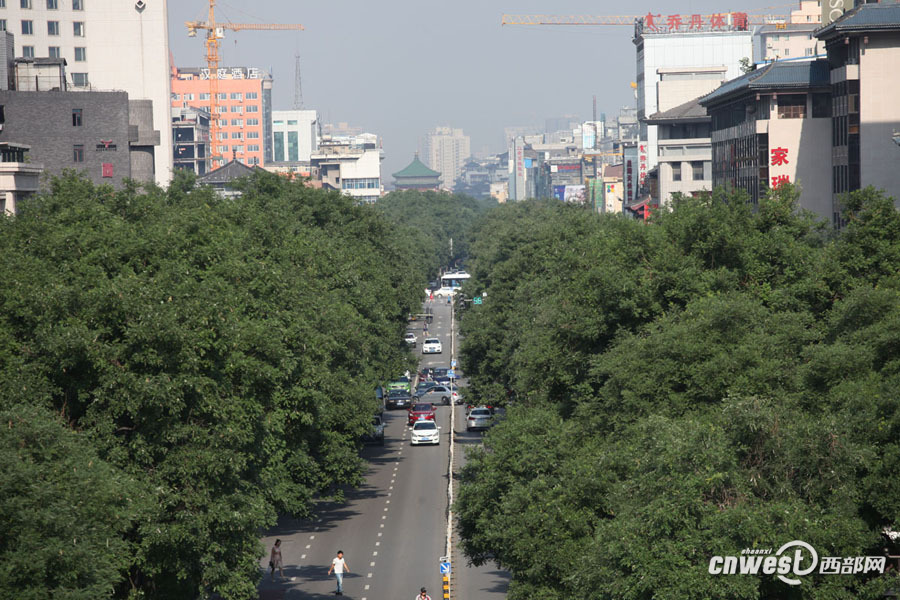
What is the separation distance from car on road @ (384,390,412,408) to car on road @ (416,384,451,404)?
2.97 ft

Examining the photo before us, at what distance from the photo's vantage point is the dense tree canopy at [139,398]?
23953mm

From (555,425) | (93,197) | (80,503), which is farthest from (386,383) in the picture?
(80,503)

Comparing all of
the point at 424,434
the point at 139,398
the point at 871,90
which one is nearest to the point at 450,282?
the point at 424,434

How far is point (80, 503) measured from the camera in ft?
79.7

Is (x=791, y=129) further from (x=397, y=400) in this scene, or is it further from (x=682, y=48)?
(x=682, y=48)

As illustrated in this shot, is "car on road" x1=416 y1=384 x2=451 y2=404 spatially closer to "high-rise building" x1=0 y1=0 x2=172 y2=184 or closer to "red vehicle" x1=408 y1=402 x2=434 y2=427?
"red vehicle" x1=408 y1=402 x2=434 y2=427

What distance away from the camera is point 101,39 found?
346 ft

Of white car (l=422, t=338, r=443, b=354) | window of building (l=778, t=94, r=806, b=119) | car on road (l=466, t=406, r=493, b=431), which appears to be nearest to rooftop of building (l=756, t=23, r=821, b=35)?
white car (l=422, t=338, r=443, b=354)

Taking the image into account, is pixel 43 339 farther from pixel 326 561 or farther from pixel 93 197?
pixel 326 561

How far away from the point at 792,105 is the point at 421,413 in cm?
3159

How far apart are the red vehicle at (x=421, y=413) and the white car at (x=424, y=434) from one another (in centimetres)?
432

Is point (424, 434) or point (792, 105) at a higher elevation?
point (792, 105)

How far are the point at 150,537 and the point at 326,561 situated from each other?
19.8m

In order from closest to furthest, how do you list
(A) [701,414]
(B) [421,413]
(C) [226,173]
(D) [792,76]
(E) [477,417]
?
(A) [701,414] → (E) [477,417] → (D) [792,76] → (B) [421,413] → (C) [226,173]
